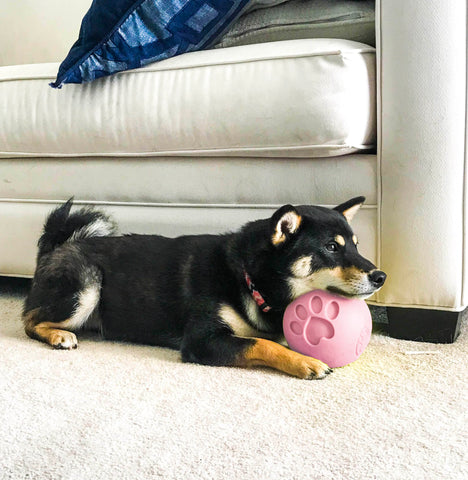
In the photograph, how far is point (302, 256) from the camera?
5.16 feet

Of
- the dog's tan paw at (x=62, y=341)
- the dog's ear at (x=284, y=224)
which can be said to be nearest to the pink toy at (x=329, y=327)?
the dog's ear at (x=284, y=224)

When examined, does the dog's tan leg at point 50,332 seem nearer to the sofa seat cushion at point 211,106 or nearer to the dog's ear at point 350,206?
the sofa seat cushion at point 211,106

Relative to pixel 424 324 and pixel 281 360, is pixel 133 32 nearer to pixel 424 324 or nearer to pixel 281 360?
pixel 281 360

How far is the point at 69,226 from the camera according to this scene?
191 cm

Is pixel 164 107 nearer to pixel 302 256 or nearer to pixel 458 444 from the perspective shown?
pixel 302 256

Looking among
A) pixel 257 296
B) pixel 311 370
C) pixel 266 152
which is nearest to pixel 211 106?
pixel 266 152

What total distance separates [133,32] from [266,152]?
526 mm

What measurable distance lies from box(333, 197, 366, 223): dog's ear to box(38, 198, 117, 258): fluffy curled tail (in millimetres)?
693

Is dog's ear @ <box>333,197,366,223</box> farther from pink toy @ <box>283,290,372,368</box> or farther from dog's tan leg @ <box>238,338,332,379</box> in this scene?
dog's tan leg @ <box>238,338,332,379</box>

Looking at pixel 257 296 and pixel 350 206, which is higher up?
pixel 350 206

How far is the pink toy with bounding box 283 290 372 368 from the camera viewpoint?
150 centimetres

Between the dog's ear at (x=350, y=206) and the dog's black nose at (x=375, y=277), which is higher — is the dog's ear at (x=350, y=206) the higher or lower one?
the higher one

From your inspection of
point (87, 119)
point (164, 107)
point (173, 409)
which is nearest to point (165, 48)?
point (164, 107)

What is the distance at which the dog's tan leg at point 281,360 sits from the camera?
1461mm
